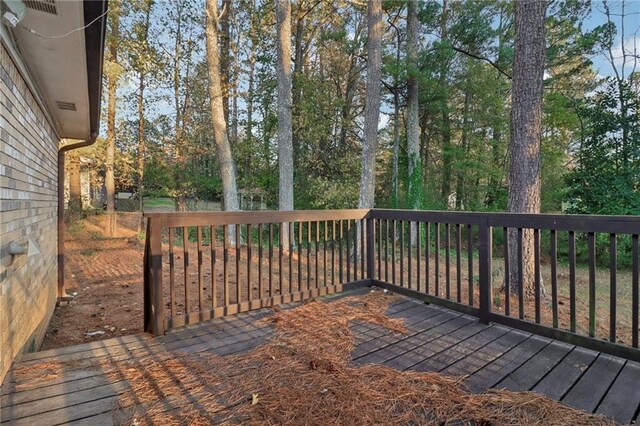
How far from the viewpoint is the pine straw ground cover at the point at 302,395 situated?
5.39 feet

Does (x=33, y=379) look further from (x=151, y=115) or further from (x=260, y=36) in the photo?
(x=260, y=36)

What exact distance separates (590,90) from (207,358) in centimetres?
1386

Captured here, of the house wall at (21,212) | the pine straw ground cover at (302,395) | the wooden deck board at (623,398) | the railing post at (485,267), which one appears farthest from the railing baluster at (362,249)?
the house wall at (21,212)

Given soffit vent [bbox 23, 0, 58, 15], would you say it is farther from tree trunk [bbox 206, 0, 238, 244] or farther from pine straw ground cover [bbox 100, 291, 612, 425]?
tree trunk [bbox 206, 0, 238, 244]

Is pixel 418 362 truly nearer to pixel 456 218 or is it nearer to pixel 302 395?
pixel 302 395

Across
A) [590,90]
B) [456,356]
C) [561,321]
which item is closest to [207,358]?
[456,356]

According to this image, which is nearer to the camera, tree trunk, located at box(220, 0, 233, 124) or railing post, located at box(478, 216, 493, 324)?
railing post, located at box(478, 216, 493, 324)

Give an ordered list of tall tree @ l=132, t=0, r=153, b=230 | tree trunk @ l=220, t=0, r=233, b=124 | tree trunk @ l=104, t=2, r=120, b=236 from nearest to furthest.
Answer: tree trunk @ l=104, t=2, r=120, b=236 < tall tree @ l=132, t=0, r=153, b=230 < tree trunk @ l=220, t=0, r=233, b=124

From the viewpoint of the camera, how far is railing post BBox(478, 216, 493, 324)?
2930mm

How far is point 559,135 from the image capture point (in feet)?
40.7

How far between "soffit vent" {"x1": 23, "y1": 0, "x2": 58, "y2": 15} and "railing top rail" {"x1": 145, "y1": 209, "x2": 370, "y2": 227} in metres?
1.31

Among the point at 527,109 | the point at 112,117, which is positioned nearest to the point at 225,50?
the point at 112,117

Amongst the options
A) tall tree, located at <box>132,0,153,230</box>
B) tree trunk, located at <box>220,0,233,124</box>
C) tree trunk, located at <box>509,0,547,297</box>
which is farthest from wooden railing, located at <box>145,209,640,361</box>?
tree trunk, located at <box>220,0,233,124</box>

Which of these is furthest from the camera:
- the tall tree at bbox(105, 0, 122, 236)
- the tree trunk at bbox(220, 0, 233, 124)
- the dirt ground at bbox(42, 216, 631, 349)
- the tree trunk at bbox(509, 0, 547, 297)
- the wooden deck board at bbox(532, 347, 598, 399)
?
the tree trunk at bbox(220, 0, 233, 124)
